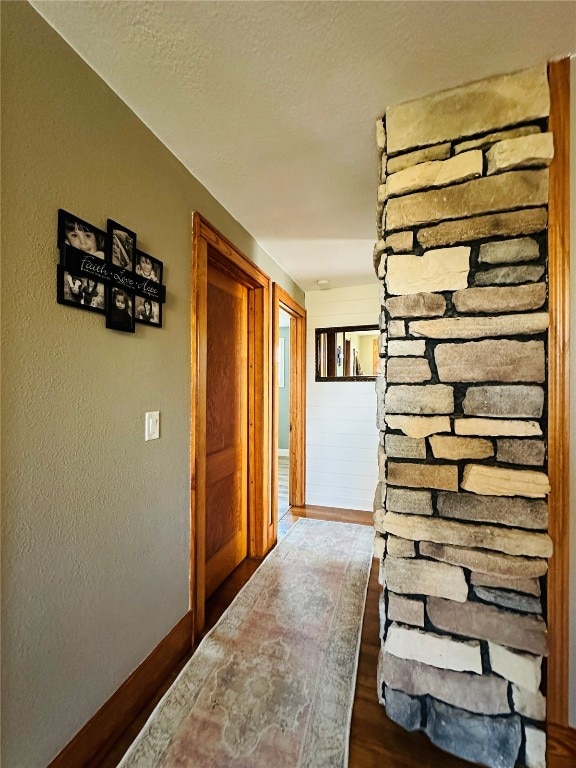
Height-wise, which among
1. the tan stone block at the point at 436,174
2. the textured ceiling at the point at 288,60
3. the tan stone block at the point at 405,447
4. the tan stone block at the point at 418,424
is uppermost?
the textured ceiling at the point at 288,60

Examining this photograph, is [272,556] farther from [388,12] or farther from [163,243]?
[388,12]

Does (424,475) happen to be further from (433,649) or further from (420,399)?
(433,649)

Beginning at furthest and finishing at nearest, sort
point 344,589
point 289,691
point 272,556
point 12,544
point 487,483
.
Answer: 1. point 272,556
2. point 344,589
3. point 289,691
4. point 487,483
5. point 12,544

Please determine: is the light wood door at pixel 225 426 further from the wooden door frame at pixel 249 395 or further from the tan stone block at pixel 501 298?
the tan stone block at pixel 501 298

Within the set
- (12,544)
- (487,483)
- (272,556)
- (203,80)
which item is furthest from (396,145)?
(272,556)

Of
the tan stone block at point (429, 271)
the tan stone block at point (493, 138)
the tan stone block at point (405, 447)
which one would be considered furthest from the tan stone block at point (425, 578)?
the tan stone block at point (493, 138)

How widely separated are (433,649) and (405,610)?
5.5 inches

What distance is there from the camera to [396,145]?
1.18 m

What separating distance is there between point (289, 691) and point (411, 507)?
937 mm

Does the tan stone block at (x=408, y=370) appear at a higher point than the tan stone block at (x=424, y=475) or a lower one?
higher

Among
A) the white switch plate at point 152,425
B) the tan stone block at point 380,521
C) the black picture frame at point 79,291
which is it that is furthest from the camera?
the white switch plate at point 152,425

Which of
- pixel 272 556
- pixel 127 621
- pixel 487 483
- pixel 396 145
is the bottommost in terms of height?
pixel 272 556

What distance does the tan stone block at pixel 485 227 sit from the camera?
40.4 inches

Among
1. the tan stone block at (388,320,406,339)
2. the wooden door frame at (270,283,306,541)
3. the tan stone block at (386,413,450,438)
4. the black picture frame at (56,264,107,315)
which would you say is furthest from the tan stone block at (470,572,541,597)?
the wooden door frame at (270,283,306,541)
